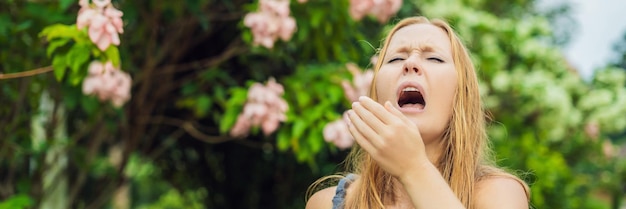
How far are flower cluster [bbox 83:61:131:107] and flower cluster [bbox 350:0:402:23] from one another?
971mm

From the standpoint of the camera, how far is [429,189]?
1533 millimetres

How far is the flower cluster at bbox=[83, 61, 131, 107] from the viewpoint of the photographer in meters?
3.83

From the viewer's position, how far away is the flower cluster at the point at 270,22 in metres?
3.93

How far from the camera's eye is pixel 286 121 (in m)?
4.27

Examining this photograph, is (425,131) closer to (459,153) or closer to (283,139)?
(459,153)

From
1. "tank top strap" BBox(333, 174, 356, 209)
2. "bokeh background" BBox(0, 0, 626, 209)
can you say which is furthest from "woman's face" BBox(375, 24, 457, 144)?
"bokeh background" BBox(0, 0, 626, 209)

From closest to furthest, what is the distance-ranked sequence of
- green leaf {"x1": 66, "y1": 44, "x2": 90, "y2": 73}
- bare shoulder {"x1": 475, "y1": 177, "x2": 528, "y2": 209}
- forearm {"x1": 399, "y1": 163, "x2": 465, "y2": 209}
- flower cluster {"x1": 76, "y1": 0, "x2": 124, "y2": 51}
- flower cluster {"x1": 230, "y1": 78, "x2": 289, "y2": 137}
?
forearm {"x1": 399, "y1": 163, "x2": 465, "y2": 209} → bare shoulder {"x1": 475, "y1": 177, "x2": 528, "y2": 209} → flower cluster {"x1": 76, "y1": 0, "x2": 124, "y2": 51} → green leaf {"x1": 66, "y1": 44, "x2": 90, "y2": 73} → flower cluster {"x1": 230, "y1": 78, "x2": 289, "y2": 137}

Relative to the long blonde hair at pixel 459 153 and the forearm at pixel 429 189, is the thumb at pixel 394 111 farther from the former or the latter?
the long blonde hair at pixel 459 153

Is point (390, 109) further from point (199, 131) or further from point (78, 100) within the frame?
point (199, 131)

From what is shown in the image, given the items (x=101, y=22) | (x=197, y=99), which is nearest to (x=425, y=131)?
(x=101, y=22)

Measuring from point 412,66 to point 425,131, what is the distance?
0.37ft

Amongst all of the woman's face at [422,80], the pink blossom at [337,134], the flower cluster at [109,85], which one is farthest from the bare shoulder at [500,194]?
the pink blossom at [337,134]

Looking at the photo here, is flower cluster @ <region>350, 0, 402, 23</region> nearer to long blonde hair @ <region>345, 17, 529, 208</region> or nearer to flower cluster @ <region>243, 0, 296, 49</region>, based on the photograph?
flower cluster @ <region>243, 0, 296, 49</region>

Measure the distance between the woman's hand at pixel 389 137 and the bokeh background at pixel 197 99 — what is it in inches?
27.0
